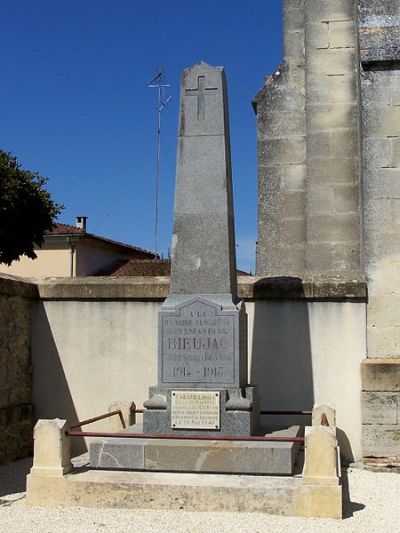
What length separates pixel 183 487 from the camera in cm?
602

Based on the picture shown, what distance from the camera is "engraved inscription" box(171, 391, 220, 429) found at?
687 centimetres

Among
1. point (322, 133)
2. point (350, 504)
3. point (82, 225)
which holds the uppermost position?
point (82, 225)

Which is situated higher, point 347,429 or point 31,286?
point 31,286

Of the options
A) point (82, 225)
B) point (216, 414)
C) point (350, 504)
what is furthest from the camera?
point (82, 225)

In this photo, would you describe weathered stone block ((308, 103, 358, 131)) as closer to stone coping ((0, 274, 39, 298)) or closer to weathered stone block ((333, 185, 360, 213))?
weathered stone block ((333, 185, 360, 213))

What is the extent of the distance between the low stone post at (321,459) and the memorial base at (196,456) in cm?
45

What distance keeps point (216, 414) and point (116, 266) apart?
25.5m

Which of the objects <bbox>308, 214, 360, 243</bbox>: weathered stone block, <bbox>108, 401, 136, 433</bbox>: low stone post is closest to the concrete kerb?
<bbox>108, 401, 136, 433</bbox>: low stone post

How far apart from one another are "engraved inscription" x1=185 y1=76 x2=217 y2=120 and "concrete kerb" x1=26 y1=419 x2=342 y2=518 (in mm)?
3481

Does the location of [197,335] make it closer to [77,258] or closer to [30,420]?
[30,420]

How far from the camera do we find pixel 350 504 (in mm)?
6402

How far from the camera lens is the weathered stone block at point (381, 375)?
7.86 m

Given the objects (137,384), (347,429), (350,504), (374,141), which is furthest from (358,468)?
(374,141)

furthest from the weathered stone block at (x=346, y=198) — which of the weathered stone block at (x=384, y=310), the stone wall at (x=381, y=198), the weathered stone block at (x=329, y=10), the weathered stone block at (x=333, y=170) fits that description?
the weathered stone block at (x=329, y=10)
